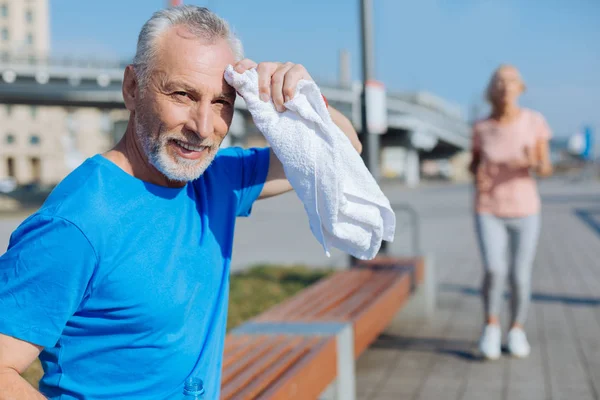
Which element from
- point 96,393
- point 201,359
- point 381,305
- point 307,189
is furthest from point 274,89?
point 381,305

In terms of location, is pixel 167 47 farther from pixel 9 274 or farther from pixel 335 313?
pixel 335 313

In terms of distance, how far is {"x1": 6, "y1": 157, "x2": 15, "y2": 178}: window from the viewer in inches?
2756

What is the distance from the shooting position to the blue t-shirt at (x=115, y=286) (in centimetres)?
153

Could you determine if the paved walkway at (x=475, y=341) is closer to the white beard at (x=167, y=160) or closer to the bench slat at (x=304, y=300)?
the bench slat at (x=304, y=300)

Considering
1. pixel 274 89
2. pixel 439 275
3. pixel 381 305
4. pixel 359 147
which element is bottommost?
pixel 439 275

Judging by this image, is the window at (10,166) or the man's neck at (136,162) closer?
the man's neck at (136,162)

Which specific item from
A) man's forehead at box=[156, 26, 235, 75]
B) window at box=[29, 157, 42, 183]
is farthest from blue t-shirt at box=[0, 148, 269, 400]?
window at box=[29, 157, 42, 183]

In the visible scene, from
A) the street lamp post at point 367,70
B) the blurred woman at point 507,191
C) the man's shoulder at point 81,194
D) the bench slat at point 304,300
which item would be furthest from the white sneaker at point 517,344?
the man's shoulder at point 81,194

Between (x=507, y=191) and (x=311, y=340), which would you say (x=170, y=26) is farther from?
(x=507, y=191)

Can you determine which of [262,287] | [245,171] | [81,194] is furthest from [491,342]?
[81,194]

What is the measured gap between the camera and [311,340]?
367cm

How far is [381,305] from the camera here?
4.95 m

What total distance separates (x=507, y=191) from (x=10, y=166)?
71.6 m

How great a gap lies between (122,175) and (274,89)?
437mm
